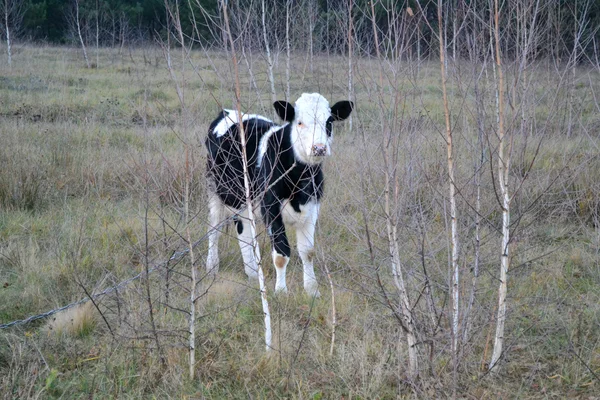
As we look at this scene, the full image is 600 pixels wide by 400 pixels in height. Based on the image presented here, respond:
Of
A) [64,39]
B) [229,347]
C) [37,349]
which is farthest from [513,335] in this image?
[64,39]

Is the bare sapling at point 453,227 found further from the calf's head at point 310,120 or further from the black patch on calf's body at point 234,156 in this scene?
the black patch on calf's body at point 234,156

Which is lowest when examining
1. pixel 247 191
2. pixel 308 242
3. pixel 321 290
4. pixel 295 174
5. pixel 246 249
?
pixel 321 290

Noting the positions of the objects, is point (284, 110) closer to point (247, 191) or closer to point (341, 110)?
point (341, 110)

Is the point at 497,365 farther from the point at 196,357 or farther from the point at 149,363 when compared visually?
the point at 149,363

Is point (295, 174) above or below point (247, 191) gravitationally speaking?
below

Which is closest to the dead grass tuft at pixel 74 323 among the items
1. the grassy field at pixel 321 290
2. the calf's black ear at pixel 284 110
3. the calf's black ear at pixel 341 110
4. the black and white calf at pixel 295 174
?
the grassy field at pixel 321 290

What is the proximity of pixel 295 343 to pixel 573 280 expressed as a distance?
2658 millimetres

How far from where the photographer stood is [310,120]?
484 centimetres

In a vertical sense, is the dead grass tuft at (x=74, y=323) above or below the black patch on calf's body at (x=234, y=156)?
below

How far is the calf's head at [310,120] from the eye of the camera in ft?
15.5

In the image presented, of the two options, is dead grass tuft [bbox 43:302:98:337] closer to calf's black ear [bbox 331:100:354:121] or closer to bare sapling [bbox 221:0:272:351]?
bare sapling [bbox 221:0:272:351]

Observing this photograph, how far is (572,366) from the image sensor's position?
3666mm

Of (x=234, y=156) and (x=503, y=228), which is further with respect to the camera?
(x=234, y=156)

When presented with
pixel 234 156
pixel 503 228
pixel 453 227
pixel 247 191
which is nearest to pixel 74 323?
pixel 247 191
